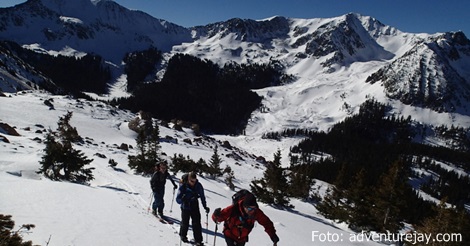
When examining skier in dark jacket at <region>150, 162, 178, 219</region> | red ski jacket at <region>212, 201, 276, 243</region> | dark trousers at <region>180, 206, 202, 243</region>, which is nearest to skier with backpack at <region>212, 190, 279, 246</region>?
red ski jacket at <region>212, 201, 276, 243</region>

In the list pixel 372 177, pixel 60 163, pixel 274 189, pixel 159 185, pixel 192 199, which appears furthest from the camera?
pixel 372 177

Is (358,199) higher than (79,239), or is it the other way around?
(79,239)

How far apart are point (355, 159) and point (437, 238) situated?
5082 inches

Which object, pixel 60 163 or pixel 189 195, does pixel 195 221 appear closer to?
pixel 189 195

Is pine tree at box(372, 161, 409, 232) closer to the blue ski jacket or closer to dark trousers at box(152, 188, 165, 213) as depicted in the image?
dark trousers at box(152, 188, 165, 213)

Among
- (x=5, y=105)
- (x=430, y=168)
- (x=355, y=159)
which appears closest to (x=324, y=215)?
(x=5, y=105)

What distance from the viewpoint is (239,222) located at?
7848 mm

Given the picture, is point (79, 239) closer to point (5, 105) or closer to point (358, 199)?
point (358, 199)

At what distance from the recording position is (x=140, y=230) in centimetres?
1241

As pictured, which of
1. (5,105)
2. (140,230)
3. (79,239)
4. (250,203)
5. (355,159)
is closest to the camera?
(250,203)

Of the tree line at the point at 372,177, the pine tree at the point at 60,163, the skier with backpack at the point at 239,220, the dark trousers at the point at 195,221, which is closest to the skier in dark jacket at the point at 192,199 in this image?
the dark trousers at the point at 195,221

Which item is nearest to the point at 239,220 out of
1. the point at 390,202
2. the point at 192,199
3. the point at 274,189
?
the point at 192,199

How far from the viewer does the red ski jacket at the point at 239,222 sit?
7.82 metres

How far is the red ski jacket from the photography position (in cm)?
782
